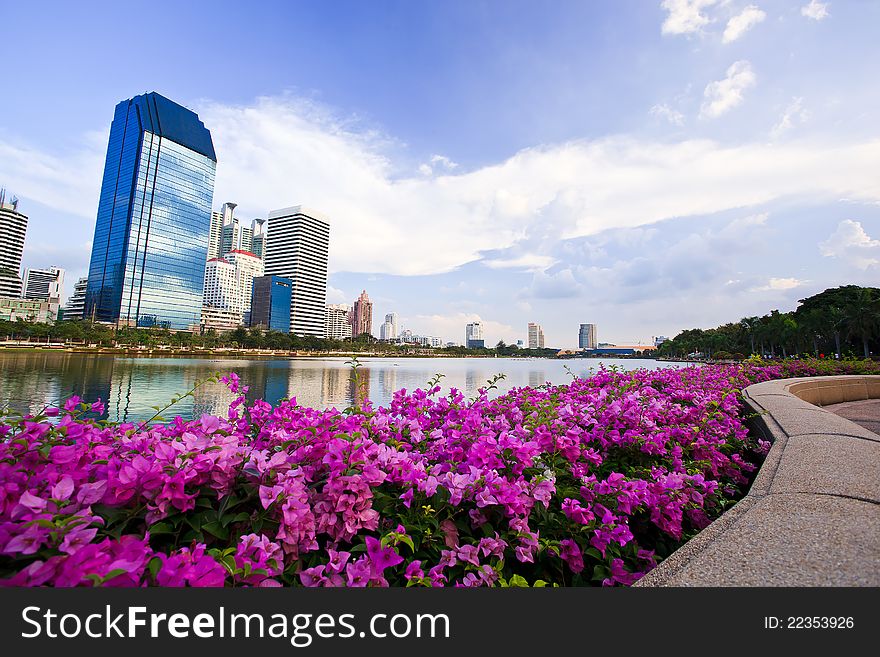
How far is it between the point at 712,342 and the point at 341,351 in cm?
7102

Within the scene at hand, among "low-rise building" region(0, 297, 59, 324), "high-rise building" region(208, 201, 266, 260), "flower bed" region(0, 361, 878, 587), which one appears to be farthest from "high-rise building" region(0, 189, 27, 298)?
"flower bed" region(0, 361, 878, 587)

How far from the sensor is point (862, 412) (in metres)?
6.80

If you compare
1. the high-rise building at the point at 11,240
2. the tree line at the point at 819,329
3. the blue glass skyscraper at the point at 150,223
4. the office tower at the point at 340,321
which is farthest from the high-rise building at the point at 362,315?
the tree line at the point at 819,329

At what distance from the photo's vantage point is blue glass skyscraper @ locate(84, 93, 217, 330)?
267 ft

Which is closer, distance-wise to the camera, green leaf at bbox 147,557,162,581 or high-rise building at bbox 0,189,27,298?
green leaf at bbox 147,557,162,581

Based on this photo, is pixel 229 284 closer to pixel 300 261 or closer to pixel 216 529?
pixel 300 261

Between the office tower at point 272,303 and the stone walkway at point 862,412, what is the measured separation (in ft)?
363

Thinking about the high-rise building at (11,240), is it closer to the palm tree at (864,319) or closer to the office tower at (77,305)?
the office tower at (77,305)

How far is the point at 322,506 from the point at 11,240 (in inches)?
4973

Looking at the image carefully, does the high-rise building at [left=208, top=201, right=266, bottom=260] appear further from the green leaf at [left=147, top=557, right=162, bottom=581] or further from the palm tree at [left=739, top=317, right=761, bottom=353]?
the green leaf at [left=147, top=557, right=162, bottom=581]

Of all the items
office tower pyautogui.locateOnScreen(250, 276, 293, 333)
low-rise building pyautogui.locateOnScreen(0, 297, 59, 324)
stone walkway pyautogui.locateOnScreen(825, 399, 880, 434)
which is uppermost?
office tower pyautogui.locateOnScreen(250, 276, 293, 333)

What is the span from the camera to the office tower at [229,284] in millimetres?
124875

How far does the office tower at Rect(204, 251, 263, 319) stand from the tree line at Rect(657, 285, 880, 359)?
385 feet

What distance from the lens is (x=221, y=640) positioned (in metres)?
0.92
